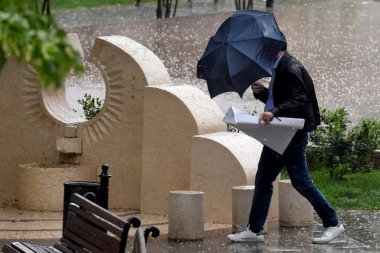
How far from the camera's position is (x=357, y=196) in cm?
1172

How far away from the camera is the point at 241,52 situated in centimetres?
882

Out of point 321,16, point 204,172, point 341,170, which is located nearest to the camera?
point 204,172

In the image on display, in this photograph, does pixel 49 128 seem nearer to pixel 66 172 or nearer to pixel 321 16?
pixel 66 172

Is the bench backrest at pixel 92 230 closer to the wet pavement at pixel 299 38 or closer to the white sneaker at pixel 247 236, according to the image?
the white sneaker at pixel 247 236

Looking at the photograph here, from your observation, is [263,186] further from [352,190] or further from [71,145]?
[352,190]

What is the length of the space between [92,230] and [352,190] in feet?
19.7

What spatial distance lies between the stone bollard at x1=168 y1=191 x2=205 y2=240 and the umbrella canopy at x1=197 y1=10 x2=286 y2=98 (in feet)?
3.21

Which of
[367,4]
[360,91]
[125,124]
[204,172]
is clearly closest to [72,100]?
[360,91]

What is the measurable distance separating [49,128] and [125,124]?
954mm

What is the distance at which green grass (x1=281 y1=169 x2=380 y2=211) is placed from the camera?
447 inches

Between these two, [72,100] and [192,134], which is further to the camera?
[72,100]

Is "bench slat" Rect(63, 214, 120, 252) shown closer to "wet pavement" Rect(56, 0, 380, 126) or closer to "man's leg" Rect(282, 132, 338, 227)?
"man's leg" Rect(282, 132, 338, 227)

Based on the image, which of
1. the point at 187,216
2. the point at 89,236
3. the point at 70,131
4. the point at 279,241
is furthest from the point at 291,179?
the point at 70,131

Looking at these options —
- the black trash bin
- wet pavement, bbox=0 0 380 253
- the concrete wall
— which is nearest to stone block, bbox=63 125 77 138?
the concrete wall
